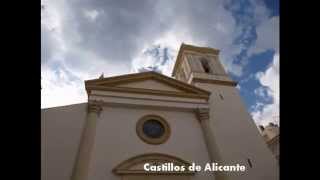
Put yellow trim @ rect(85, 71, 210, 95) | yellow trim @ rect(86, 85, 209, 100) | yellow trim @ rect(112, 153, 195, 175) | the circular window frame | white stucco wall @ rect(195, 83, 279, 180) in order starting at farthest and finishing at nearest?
1. yellow trim @ rect(85, 71, 210, 95)
2. white stucco wall @ rect(195, 83, 279, 180)
3. yellow trim @ rect(86, 85, 209, 100)
4. the circular window frame
5. yellow trim @ rect(112, 153, 195, 175)

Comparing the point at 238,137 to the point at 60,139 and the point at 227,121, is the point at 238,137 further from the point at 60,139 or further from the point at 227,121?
the point at 60,139

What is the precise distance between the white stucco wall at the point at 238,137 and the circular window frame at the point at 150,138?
2.69 meters

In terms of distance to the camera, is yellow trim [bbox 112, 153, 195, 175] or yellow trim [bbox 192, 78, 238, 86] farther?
yellow trim [bbox 192, 78, 238, 86]

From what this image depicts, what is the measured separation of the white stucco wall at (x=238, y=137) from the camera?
13.6 m

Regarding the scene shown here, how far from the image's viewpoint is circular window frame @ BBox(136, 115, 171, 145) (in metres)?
12.7

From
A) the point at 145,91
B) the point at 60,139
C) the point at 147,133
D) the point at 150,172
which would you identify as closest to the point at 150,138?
the point at 147,133

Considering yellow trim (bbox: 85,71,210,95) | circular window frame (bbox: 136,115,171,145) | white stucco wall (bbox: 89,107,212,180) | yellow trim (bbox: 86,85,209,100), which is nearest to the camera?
white stucco wall (bbox: 89,107,212,180)

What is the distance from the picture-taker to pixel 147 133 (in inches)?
512

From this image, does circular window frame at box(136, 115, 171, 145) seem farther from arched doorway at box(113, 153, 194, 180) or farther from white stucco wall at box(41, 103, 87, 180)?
white stucco wall at box(41, 103, 87, 180)

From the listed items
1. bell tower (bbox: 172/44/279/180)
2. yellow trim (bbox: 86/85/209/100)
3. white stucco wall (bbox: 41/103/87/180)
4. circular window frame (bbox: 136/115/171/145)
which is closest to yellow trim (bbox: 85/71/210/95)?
yellow trim (bbox: 86/85/209/100)

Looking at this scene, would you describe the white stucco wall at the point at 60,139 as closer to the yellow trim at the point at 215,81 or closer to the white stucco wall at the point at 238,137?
the white stucco wall at the point at 238,137
